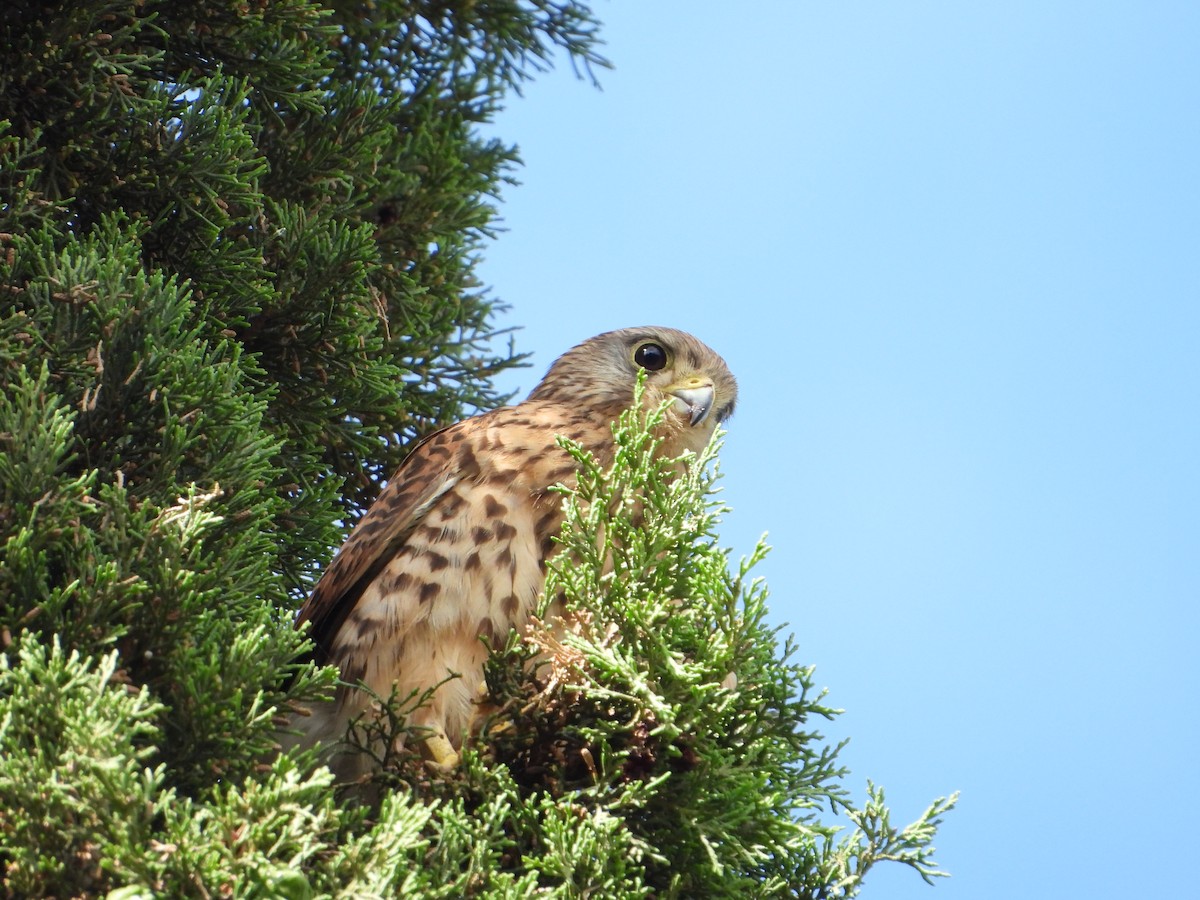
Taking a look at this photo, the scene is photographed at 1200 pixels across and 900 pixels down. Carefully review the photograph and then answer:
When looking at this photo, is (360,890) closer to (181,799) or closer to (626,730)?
(181,799)

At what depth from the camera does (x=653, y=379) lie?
3.60 m

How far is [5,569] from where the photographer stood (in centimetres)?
199

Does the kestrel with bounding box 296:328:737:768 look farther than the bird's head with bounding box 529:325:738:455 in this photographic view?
No

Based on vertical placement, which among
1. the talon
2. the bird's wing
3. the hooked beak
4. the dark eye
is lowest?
the talon

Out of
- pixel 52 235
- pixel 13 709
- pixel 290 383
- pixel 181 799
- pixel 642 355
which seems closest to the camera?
pixel 13 709

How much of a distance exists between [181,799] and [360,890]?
317 millimetres

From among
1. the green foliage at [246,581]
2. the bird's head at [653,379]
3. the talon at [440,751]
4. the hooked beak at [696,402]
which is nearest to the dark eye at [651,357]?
the bird's head at [653,379]

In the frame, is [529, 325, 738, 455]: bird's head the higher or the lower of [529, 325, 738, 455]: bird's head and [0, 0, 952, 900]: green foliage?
the higher

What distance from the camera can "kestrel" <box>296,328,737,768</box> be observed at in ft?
8.63

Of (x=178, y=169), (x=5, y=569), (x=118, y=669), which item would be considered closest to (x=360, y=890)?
(x=118, y=669)

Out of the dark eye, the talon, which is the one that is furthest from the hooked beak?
the talon

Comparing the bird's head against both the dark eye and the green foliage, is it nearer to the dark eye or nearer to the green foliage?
the dark eye

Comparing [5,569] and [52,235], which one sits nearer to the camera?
[5,569]

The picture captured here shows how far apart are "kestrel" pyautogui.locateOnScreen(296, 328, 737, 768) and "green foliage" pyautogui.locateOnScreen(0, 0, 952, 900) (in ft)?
0.37
